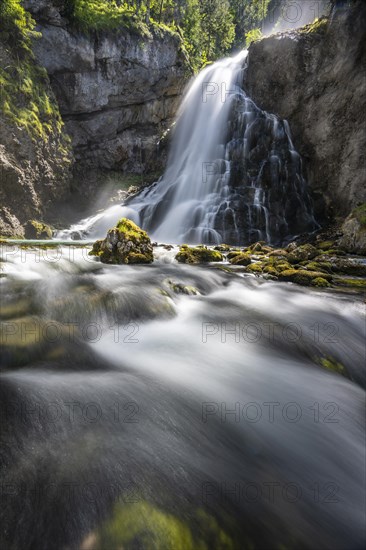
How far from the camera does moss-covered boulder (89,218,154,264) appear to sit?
30.7ft

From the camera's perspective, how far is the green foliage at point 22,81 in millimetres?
16891

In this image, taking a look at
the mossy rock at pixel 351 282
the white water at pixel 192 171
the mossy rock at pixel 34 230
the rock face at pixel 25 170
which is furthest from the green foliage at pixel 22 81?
the mossy rock at pixel 351 282

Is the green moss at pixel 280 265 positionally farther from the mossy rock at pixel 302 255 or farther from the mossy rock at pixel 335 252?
the mossy rock at pixel 335 252

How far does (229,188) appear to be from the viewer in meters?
19.5

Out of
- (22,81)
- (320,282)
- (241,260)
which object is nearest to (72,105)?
(22,81)

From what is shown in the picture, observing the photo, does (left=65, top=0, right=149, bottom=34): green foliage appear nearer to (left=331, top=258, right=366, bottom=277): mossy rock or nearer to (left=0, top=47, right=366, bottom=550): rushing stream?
(left=0, top=47, right=366, bottom=550): rushing stream

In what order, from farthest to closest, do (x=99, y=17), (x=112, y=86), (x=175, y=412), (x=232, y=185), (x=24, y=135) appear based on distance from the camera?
(x=112, y=86), (x=99, y=17), (x=232, y=185), (x=24, y=135), (x=175, y=412)

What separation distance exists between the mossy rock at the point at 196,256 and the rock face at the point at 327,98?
11294 millimetres

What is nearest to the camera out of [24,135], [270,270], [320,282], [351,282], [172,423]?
[172,423]

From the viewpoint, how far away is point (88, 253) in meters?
10.1

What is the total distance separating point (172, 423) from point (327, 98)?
23.1m

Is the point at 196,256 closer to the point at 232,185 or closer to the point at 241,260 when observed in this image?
the point at 241,260

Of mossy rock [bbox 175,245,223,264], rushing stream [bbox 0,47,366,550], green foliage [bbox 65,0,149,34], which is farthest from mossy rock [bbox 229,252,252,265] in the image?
green foliage [bbox 65,0,149,34]

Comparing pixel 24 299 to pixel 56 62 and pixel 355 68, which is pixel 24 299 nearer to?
pixel 355 68
